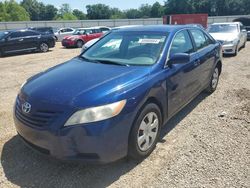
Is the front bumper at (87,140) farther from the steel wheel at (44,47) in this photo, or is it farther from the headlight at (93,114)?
the steel wheel at (44,47)

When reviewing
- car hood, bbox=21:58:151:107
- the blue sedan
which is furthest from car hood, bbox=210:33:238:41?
car hood, bbox=21:58:151:107

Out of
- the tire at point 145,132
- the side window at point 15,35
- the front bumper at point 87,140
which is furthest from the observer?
the side window at point 15,35

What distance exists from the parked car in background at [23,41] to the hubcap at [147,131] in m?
13.6

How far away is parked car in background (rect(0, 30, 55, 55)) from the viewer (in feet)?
49.1

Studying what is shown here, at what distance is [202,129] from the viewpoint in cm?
426

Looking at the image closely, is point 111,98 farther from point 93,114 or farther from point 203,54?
point 203,54

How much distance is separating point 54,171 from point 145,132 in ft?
3.89

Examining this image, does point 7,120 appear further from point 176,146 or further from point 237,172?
point 237,172

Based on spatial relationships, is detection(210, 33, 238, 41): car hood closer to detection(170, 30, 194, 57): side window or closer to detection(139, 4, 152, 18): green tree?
detection(170, 30, 194, 57): side window

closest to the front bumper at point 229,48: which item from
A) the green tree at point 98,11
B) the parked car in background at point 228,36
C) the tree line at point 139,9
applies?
the parked car in background at point 228,36

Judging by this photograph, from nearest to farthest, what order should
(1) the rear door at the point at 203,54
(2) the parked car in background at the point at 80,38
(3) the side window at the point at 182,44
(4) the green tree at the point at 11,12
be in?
(3) the side window at the point at 182,44 → (1) the rear door at the point at 203,54 → (2) the parked car in background at the point at 80,38 → (4) the green tree at the point at 11,12

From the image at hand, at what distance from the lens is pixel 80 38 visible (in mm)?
19266

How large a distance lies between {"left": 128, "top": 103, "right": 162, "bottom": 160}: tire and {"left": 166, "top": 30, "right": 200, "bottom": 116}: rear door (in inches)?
16.7

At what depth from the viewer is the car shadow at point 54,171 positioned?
3.00 m
